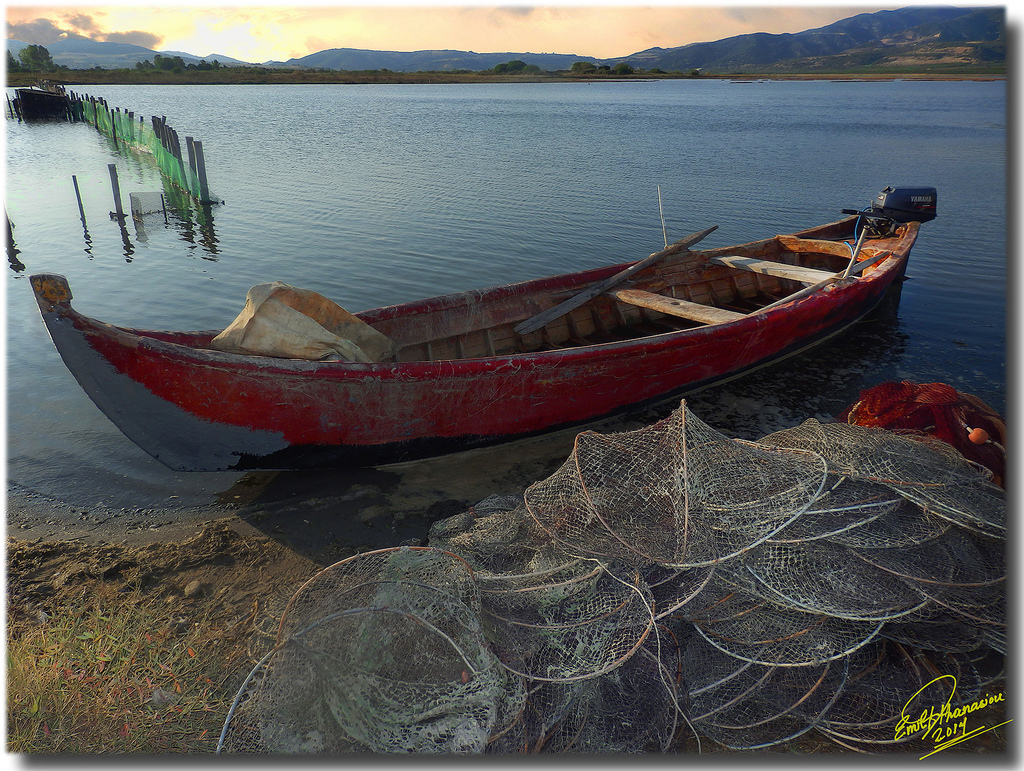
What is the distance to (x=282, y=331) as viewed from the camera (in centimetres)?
504

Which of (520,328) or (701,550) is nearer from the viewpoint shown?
(701,550)

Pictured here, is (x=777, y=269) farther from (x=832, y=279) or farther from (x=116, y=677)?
(x=116, y=677)

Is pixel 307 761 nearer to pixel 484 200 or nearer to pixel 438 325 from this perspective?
pixel 438 325

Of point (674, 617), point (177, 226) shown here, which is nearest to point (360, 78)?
point (177, 226)

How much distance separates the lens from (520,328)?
743 cm

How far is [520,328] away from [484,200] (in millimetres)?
11544

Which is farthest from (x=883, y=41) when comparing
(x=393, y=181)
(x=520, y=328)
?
(x=520, y=328)

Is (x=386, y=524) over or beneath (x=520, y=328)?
beneath

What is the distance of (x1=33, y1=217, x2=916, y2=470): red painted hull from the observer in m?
4.52

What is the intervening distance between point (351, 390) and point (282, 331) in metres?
0.77

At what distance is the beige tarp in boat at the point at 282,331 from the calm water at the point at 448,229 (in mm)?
1536

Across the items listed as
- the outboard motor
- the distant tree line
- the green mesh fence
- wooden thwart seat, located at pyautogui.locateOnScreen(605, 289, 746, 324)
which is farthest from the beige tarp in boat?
the distant tree line

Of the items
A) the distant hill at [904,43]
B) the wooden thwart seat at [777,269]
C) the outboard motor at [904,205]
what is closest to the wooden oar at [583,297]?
the wooden thwart seat at [777,269]

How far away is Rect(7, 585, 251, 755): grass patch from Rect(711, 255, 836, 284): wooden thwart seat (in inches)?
318
